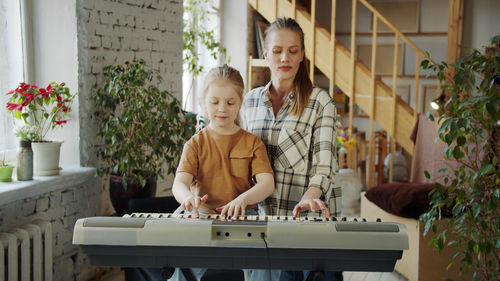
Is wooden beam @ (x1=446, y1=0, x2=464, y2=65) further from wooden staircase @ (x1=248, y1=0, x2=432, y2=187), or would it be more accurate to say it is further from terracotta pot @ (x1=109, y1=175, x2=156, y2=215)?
terracotta pot @ (x1=109, y1=175, x2=156, y2=215)

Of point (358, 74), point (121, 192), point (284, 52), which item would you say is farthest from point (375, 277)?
point (358, 74)

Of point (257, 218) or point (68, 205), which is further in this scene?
point (68, 205)

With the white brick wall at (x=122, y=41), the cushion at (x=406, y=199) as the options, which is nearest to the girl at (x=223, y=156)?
the white brick wall at (x=122, y=41)

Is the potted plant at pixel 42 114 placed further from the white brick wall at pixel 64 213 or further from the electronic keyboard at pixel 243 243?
the electronic keyboard at pixel 243 243

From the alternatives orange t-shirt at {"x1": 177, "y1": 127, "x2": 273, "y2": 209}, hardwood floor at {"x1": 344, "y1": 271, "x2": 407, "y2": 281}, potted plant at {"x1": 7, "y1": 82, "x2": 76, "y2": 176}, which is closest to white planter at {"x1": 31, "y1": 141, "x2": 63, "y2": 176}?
potted plant at {"x1": 7, "y1": 82, "x2": 76, "y2": 176}

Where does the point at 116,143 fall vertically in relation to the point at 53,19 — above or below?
below

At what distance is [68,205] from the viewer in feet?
9.13

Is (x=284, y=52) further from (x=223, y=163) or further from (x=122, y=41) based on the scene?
(x=122, y=41)

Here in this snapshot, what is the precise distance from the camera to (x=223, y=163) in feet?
5.39

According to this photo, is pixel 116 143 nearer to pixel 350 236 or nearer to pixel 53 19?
pixel 53 19

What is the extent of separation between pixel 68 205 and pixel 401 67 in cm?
574

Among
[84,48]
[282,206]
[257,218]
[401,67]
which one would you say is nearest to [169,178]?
[84,48]

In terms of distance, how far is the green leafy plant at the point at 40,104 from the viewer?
241 cm

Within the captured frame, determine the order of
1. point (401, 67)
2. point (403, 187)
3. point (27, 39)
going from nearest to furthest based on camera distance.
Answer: point (27, 39), point (403, 187), point (401, 67)
